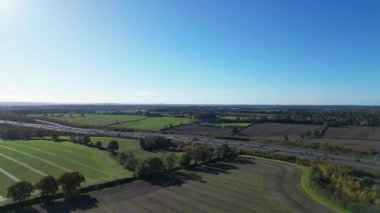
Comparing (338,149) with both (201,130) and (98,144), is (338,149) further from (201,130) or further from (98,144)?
(98,144)

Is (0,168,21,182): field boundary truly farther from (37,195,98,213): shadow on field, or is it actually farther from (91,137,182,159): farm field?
(91,137,182,159): farm field

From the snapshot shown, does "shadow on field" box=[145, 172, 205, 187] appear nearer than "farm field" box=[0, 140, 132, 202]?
Yes

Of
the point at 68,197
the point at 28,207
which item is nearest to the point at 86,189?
the point at 68,197

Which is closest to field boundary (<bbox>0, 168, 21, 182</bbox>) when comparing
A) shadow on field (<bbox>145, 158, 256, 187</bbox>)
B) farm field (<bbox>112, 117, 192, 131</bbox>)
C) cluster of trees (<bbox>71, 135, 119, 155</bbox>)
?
shadow on field (<bbox>145, 158, 256, 187</bbox>)

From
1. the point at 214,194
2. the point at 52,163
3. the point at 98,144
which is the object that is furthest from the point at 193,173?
the point at 98,144

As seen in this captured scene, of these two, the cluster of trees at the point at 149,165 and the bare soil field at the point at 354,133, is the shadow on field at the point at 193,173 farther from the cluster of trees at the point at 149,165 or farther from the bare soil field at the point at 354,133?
the bare soil field at the point at 354,133

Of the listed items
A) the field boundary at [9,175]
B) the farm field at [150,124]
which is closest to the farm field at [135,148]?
the field boundary at [9,175]
